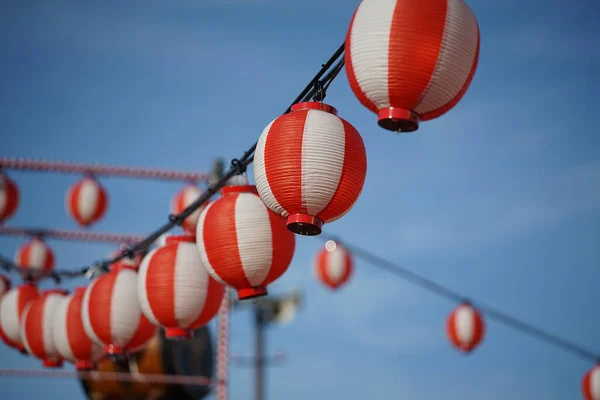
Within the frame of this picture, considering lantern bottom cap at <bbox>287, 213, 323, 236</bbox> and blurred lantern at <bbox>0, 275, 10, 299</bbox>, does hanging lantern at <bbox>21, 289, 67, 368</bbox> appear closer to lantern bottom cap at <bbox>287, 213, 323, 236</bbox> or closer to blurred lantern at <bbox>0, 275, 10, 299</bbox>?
blurred lantern at <bbox>0, 275, 10, 299</bbox>

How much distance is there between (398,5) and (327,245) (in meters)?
11.3

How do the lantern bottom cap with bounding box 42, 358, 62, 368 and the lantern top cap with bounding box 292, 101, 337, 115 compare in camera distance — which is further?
the lantern bottom cap with bounding box 42, 358, 62, 368

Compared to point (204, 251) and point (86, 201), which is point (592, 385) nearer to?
point (86, 201)

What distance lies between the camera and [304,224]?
4027 mm

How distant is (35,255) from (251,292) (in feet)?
28.2

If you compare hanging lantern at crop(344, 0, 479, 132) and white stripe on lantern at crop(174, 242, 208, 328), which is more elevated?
hanging lantern at crop(344, 0, 479, 132)

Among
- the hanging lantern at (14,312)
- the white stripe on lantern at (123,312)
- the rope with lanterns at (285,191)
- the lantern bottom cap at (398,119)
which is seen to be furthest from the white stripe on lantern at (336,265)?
the lantern bottom cap at (398,119)

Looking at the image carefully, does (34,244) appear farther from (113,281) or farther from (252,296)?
(252,296)

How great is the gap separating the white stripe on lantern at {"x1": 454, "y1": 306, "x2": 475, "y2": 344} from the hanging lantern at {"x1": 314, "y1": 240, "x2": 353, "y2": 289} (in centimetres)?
260

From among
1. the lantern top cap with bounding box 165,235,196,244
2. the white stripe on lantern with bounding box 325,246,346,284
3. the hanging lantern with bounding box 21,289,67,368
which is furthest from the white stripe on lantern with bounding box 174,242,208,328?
the white stripe on lantern with bounding box 325,246,346,284

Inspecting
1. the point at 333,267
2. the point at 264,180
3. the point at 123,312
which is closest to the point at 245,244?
the point at 264,180

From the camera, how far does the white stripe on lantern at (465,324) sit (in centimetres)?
1281

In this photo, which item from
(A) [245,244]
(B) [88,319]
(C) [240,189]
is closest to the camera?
(A) [245,244]

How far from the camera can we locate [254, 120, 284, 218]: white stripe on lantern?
4.06 m
